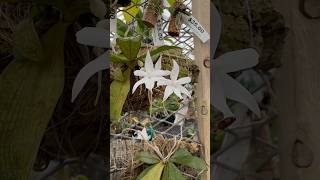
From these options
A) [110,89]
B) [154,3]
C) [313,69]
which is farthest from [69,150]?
[313,69]

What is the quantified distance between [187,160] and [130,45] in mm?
336

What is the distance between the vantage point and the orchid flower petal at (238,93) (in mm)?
1230

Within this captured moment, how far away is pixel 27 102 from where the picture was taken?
3.67 feet

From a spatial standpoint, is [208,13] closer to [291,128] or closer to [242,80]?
[242,80]

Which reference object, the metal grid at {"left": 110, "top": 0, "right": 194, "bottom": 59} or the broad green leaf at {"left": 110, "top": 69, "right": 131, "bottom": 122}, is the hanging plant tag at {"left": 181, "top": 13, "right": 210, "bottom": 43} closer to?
the metal grid at {"left": 110, "top": 0, "right": 194, "bottom": 59}

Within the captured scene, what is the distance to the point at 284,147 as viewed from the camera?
1250 mm

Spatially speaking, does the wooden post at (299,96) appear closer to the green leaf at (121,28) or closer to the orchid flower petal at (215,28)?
the orchid flower petal at (215,28)

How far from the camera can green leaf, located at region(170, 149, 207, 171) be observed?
3.97 feet

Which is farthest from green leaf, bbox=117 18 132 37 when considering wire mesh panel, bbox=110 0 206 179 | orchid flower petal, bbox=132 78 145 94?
orchid flower petal, bbox=132 78 145 94

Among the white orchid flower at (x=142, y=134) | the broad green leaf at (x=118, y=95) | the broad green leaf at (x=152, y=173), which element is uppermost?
the broad green leaf at (x=118, y=95)

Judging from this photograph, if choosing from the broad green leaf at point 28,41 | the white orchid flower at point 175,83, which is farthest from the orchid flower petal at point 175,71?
the broad green leaf at point 28,41

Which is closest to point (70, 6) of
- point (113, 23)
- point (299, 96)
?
point (113, 23)

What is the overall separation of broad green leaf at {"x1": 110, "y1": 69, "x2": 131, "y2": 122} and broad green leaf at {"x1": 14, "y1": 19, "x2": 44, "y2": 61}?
0.21 meters

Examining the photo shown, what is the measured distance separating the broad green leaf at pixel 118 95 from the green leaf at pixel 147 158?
0.37 feet
